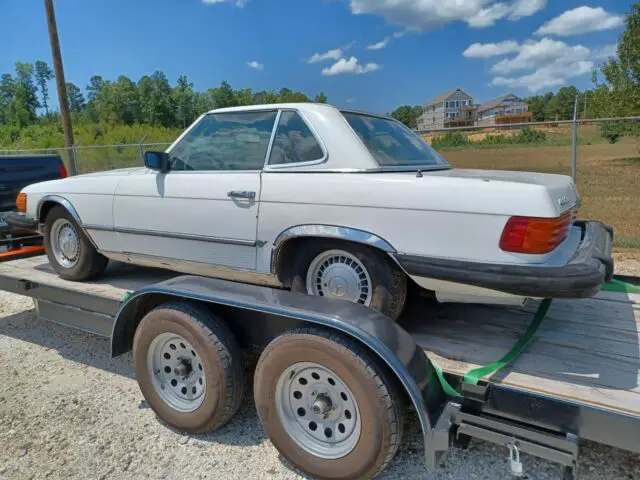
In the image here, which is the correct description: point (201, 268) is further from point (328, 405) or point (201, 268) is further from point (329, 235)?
point (328, 405)

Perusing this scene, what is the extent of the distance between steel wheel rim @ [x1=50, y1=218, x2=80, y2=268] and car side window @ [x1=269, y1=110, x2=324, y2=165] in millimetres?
2263

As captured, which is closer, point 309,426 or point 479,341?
point 309,426

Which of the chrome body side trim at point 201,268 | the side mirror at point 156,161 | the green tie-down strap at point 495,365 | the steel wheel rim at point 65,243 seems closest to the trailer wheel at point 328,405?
the green tie-down strap at point 495,365

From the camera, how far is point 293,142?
10.6ft

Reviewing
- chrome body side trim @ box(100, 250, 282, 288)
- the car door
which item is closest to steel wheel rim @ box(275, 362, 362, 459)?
chrome body side trim @ box(100, 250, 282, 288)

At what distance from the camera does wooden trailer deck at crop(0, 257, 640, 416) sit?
7.34ft

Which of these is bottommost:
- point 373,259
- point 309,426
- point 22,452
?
point 22,452

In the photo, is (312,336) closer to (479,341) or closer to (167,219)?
(479,341)

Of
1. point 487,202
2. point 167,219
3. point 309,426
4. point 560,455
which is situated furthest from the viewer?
point 167,219

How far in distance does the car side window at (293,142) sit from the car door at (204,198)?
89 millimetres

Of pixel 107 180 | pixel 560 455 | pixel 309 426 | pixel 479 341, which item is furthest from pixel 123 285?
pixel 560 455

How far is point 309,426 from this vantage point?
2625 mm

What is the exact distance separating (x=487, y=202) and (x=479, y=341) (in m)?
0.91

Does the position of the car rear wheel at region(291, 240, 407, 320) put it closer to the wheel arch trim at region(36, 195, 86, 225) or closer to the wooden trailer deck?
the wooden trailer deck
